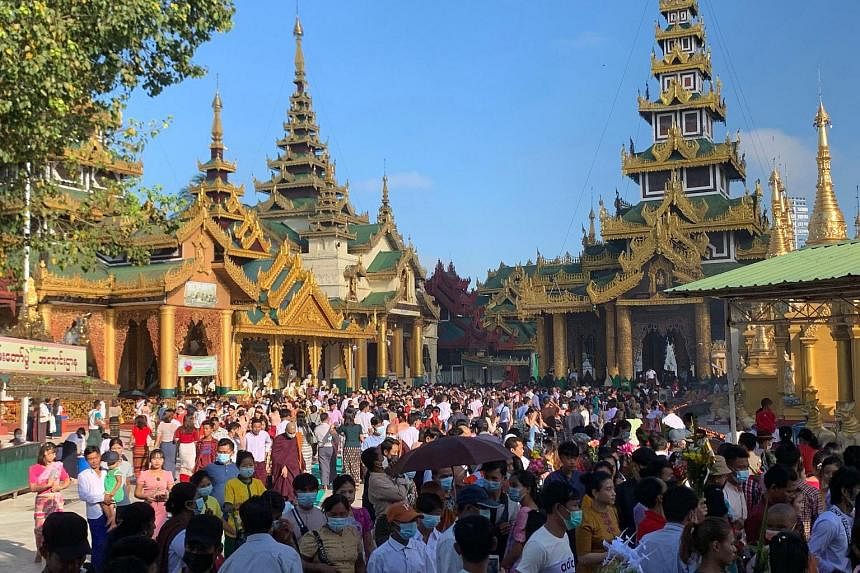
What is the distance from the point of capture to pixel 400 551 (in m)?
5.60

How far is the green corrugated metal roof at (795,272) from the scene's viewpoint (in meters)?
12.7

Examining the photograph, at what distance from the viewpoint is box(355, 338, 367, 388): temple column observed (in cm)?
4400

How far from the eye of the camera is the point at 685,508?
17.2ft

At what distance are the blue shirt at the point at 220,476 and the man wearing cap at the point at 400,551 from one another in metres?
3.04

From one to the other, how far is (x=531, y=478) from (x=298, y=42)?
192 ft

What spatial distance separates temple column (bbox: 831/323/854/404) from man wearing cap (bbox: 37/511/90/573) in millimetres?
17978

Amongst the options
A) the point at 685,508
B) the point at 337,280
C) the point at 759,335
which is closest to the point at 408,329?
the point at 337,280

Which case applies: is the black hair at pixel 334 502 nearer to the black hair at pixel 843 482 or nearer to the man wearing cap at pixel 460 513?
the man wearing cap at pixel 460 513

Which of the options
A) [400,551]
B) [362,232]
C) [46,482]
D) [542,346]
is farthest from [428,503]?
[362,232]

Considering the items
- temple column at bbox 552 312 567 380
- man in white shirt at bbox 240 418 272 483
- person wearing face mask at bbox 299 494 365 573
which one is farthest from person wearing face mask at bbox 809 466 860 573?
temple column at bbox 552 312 567 380

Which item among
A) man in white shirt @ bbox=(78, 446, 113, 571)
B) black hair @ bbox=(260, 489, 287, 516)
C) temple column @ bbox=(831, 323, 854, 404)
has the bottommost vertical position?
man in white shirt @ bbox=(78, 446, 113, 571)

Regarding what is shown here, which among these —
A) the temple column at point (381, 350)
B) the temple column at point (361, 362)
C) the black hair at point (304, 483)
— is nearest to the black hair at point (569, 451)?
the black hair at point (304, 483)

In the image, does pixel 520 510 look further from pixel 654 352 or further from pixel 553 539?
pixel 654 352

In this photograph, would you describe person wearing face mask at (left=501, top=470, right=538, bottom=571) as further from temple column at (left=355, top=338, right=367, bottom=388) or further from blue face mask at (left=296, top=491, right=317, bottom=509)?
temple column at (left=355, top=338, right=367, bottom=388)
